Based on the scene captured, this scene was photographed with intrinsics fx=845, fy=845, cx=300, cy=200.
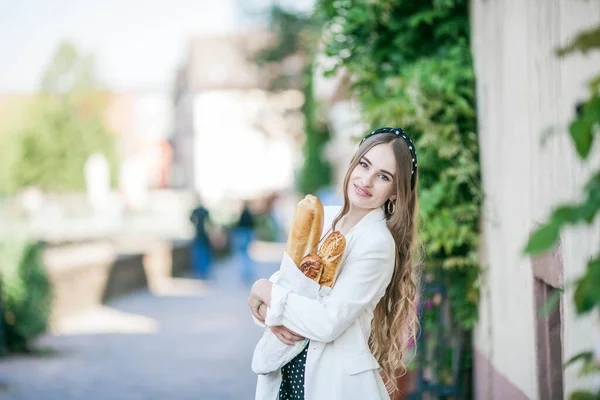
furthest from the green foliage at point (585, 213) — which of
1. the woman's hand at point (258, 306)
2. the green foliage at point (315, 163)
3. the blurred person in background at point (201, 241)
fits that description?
the green foliage at point (315, 163)

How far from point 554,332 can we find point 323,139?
33.9m

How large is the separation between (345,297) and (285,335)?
268 millimetres

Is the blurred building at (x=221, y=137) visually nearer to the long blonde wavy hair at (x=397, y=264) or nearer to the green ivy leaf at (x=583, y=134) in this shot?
the long blonde wavy hair at (x=397, y=264)

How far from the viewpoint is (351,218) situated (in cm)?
332

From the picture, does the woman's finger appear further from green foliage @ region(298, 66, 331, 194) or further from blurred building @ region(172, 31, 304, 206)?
blurred building @ region(172, 31, 304, 206)

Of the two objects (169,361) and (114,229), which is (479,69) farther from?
(114,229)

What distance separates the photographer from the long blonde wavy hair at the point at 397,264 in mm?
3209

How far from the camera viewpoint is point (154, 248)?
19312 millimetres

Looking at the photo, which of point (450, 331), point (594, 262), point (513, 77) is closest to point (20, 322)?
point (450, 331)

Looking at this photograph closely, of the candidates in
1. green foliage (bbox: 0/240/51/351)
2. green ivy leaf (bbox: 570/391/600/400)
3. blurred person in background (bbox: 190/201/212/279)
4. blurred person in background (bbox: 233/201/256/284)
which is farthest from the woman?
blurred person in background (bbox: 190/201/212/279)

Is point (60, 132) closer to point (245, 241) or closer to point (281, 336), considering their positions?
point (245, 241)

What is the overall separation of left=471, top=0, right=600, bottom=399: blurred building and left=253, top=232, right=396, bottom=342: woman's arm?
52 centimetres

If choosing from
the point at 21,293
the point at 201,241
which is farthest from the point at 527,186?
the point at 201,241

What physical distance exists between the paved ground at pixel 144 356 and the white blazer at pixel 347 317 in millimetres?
5026
